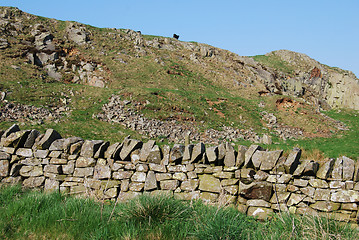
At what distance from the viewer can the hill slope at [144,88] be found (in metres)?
22.8

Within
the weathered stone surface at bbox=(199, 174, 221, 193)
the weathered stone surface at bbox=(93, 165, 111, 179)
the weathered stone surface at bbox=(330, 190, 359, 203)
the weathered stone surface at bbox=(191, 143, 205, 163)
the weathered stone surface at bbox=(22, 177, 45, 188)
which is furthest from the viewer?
the weathered stone surface at bbox=(22, 177, 45, 188)

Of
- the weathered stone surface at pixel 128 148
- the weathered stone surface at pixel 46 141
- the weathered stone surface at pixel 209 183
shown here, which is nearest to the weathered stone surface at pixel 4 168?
the weathered stone surface at pixel 46 141

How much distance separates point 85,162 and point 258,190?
4.60 m

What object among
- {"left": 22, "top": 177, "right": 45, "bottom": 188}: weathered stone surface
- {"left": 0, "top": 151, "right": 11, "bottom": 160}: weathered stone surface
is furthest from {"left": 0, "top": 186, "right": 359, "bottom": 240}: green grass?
{"left": 0, "top": 151, "right": 11, "bottom": 160}: weathered stone surface

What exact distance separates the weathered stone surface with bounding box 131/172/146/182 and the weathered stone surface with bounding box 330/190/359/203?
436 cm

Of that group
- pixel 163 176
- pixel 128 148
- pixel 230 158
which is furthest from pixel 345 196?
pixel 128 148

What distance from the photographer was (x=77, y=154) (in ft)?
23.0

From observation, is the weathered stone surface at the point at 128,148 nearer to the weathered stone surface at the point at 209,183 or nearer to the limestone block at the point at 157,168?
the limestone block at the point at 157,168

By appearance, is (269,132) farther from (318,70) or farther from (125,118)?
(318,70)

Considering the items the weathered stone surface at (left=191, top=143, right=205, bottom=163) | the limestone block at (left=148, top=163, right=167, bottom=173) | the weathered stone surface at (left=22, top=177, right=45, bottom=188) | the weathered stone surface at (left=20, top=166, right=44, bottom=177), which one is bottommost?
the weathered stone surface at (left=22, top=177, right=45, bottom=188)

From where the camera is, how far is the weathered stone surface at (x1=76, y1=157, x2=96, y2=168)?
6.80 m

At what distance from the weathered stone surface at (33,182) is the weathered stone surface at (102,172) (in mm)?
1662

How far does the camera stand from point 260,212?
18.4 ft

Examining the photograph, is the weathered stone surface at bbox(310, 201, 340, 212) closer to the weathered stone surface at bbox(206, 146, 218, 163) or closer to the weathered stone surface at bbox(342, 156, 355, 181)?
the weathered stone surface at bbox(342, 156, 355, 181)
